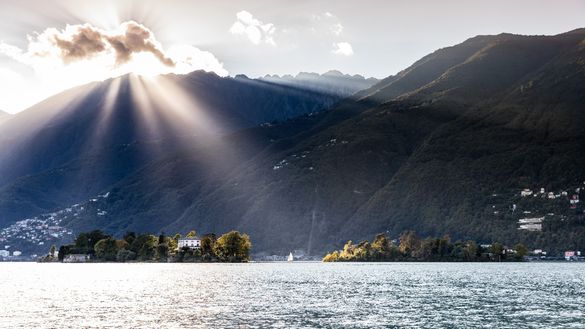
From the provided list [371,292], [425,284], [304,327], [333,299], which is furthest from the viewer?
[425,284]

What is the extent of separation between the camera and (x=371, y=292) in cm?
12294

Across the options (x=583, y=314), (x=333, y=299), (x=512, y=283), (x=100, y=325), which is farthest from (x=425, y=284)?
(x=100, y=325)

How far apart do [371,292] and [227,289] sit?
1086 inches

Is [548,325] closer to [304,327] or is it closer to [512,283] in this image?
[304,327]

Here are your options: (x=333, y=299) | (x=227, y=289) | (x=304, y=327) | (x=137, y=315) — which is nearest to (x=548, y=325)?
(x=304, y=327)

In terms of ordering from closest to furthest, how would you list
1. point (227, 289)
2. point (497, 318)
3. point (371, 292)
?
point (497, 318) < point (371, 292) < point (227, 289)

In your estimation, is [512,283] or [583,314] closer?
[583,314]

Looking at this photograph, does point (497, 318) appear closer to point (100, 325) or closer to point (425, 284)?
point (100, 325)

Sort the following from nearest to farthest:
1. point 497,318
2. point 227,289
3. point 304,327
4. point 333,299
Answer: point 304,327 → point 497,318 → point 333,299 → point 227,289

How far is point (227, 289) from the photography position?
131000 millimetres

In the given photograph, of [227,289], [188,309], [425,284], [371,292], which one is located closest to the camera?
A: [188,309]

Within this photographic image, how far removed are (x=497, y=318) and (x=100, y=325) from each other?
46.4 meters

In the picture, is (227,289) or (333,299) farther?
(227,289)

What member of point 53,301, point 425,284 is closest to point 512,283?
point 425,284
